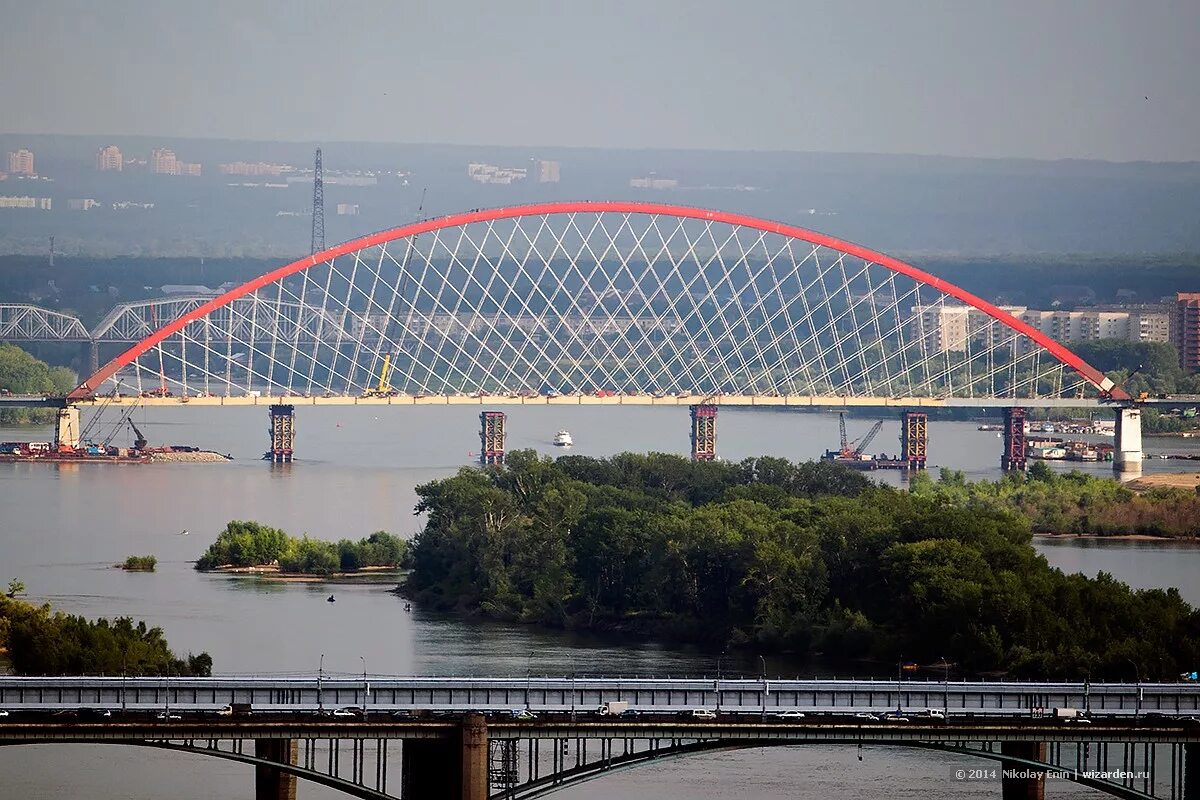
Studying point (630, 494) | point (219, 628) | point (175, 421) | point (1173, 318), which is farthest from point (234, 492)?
point (1173, 318)

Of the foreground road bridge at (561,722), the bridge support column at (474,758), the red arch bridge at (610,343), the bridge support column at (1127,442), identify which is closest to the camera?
the bridge support column at (474,758)

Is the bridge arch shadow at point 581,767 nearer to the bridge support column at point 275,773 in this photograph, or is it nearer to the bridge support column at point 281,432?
the bridge support column at point 275,773

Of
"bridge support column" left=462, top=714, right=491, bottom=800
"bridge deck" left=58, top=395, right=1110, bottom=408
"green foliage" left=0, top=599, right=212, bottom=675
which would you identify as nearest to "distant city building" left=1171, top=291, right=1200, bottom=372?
"bridge deck" left=58, top=395, right=1110, bottom=408

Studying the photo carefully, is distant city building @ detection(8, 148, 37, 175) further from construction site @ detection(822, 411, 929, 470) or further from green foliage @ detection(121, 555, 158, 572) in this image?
green foliage @ detection(121, 555, 158, 572)

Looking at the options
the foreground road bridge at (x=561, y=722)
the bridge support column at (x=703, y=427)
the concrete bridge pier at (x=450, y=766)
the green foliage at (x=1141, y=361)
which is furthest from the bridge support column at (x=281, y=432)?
the concrete bridge pier at (x=450, y=766)

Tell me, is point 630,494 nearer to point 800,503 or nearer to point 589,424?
point 800,503

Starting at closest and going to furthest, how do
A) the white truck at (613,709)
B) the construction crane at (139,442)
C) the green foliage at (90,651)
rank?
the white truck at (613,709) < the green foliage at (90,651) < the construction crane at (139,442)
